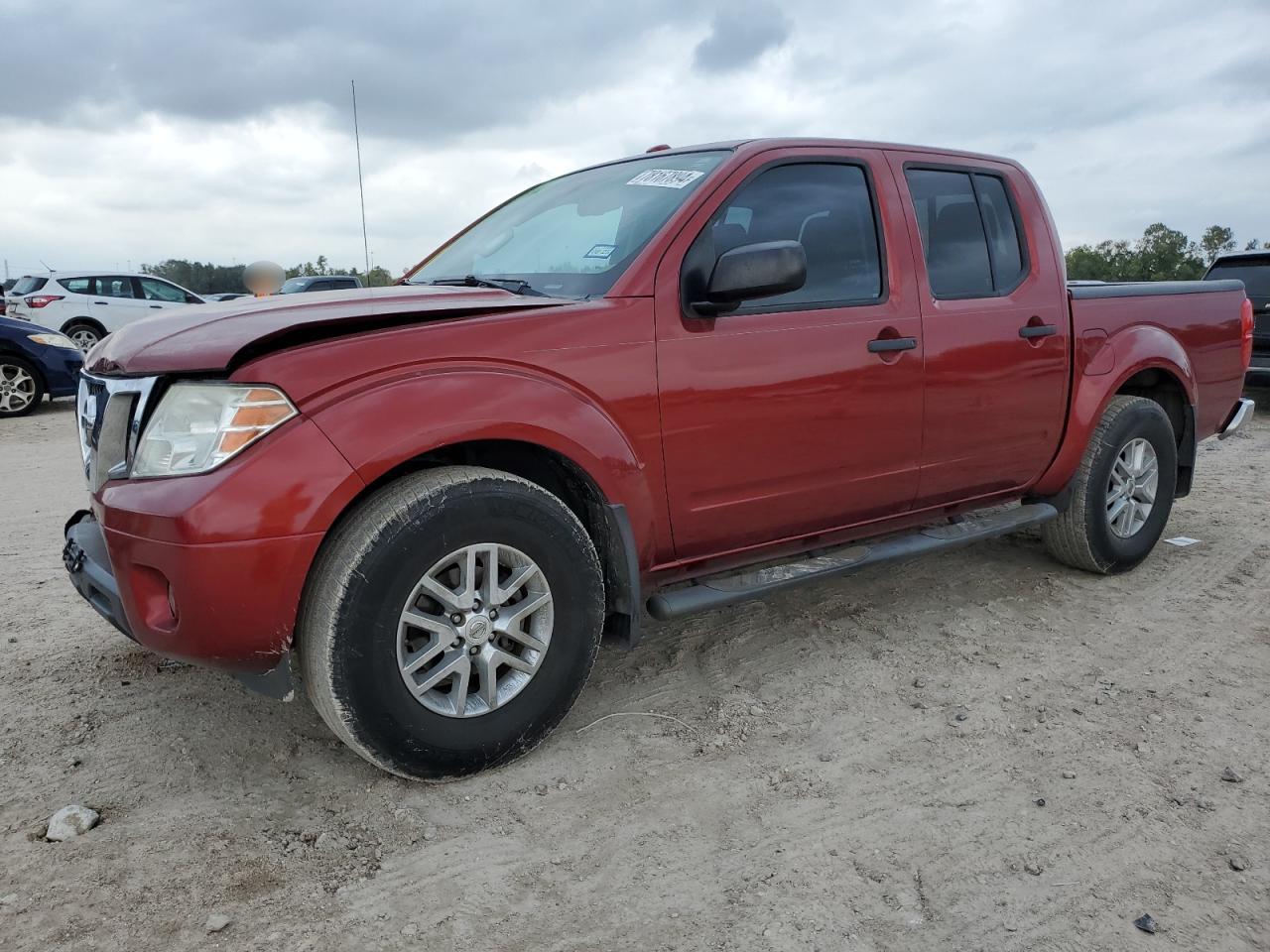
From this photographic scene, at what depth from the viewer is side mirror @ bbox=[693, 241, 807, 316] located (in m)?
2.78

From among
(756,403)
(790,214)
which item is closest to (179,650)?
(756,403)

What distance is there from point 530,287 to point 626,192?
531 mm

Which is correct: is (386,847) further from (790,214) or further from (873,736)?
(790,214)

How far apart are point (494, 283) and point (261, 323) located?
1008 millimetres

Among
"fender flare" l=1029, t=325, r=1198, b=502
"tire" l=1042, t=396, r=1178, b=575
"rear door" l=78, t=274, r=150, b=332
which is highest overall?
"rear door" l=78, t=274, r=150, b=332

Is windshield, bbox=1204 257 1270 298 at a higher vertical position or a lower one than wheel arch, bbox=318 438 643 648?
higher

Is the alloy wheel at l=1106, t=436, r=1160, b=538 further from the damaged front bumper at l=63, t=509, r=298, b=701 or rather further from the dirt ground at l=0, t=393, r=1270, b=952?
the damaged front bumper at l=63, t=509, r=298, b=701

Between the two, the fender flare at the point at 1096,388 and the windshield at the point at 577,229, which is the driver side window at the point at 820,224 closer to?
the windshield at the point at 577,229

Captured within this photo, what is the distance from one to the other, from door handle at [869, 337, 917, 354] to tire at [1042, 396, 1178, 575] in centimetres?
134

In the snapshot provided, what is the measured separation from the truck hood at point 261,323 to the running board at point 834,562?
99cm

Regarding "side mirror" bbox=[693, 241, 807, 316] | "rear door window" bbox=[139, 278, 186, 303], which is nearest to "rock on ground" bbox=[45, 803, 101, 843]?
"side mirror" bbox=[693, 241, 807, 316]

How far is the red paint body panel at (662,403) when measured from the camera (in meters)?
2.28

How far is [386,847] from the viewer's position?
7.73ft

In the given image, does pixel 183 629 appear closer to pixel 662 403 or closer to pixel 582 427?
pixel 582 427
